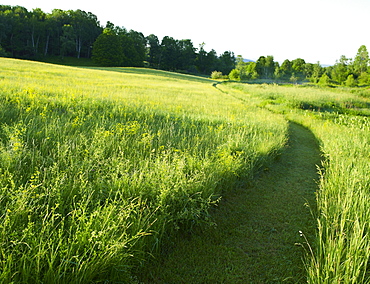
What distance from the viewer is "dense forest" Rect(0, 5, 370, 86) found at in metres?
65.1

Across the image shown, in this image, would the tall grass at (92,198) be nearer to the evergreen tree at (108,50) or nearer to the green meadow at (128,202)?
the green meadow at (128,202)

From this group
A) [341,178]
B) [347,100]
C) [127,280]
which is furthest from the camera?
[347,100]

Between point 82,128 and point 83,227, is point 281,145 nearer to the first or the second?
point 82,128

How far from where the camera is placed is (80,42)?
75062 mm

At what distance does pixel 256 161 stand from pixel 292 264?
334 centimetres

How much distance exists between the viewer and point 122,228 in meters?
2.95

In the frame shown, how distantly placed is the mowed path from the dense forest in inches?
2664

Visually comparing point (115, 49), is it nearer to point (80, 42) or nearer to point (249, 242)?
point (80, 42)

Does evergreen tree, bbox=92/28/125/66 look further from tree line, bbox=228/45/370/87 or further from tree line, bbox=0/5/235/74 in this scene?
tree line, bbox=228/45/370/87

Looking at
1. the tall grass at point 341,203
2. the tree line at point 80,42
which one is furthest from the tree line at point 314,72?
the tall grass at point 341,203

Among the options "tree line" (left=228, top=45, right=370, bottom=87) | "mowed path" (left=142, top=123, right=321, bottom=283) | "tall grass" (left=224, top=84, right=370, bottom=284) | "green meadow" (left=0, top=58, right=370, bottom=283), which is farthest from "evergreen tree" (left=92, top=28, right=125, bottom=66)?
"mowed path" (left=142, top=123, right=321, bottom=283)

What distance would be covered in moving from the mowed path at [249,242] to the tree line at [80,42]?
67.6 metres

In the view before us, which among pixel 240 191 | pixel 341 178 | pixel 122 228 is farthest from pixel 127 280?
pixel 341 178

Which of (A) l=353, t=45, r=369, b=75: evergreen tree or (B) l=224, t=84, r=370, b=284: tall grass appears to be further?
(A) l=353, t=45, r=369, b=75: evergreen tree
